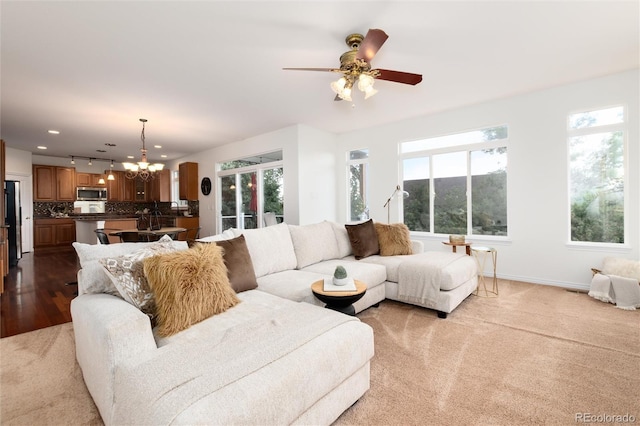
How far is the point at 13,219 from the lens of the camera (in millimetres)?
6270

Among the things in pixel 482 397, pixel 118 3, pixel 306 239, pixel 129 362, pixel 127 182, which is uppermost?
pixel 118 3

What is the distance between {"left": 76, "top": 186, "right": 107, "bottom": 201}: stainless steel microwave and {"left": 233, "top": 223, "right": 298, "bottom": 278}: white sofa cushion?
8.07 meters

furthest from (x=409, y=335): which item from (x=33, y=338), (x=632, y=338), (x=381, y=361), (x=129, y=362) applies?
(x=33, y=338)

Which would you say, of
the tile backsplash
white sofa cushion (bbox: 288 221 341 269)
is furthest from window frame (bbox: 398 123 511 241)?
the tile backsplash

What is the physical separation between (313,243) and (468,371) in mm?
1964

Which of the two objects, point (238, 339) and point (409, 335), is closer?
point (238, 339)

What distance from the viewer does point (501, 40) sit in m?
2.71

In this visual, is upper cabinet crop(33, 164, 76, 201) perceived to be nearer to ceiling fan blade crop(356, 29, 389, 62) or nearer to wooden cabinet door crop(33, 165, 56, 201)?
wooden cabinet door crop(33, 165, 56, 201)

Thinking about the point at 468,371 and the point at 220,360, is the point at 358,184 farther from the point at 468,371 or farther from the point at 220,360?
the point at 220,360

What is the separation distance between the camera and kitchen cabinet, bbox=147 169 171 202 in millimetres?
8602

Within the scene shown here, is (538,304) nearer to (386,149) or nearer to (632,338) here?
(632,338)

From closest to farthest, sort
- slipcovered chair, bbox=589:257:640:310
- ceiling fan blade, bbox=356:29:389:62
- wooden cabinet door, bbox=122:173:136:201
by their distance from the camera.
→ ceiling fan blade, bbox=356:29:389:62 → slipcovered chair, bbox=589:257:640:310 → wooden cabinet door, bbox=122:173:136:201

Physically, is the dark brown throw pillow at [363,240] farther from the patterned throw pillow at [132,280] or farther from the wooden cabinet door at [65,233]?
the wooden cabinet door at [65,233]

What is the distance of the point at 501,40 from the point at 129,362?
3.75 m
